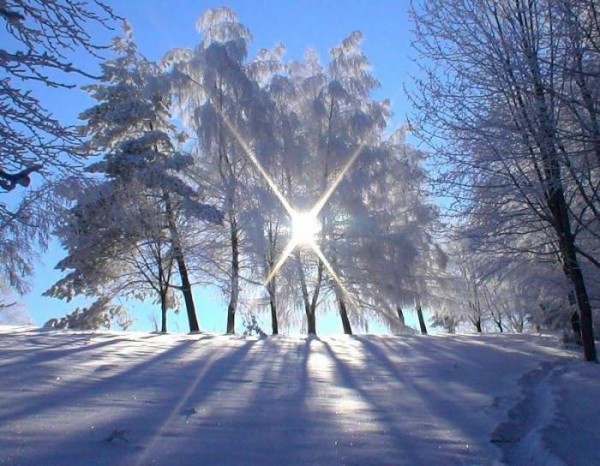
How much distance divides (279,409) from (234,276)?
45.5ft

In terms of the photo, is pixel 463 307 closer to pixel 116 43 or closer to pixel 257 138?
pixel 257 138

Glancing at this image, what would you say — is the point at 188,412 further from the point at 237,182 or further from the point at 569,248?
the point at 237,182

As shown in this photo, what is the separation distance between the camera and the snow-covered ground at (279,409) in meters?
4.75

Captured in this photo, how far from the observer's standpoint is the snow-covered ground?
475 cm

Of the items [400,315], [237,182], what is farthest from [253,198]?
[400,315]

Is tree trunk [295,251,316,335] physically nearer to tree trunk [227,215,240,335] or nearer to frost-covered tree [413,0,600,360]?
tree trunk [227,215,240,335]

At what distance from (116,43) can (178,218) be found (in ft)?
22.3

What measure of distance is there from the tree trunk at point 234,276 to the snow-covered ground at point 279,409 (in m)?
8.87

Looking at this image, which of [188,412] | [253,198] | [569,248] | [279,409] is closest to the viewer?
[188,412]

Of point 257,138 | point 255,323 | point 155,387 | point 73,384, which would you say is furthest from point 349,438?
point 257,138

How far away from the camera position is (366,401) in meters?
7.00

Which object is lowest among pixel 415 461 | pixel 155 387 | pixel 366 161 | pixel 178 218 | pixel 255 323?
pixel 415 461

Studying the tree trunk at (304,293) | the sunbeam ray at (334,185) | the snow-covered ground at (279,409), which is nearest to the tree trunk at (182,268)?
the tree trunk at (304,293)

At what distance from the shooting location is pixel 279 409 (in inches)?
251
